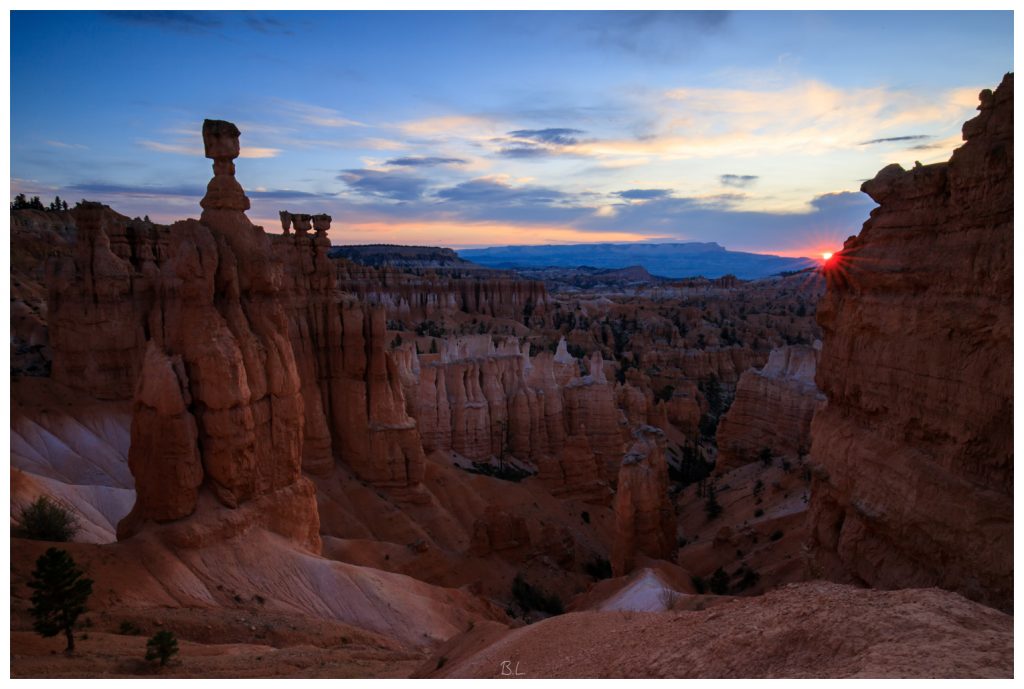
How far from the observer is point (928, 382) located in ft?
31.5

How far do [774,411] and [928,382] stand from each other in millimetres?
26332

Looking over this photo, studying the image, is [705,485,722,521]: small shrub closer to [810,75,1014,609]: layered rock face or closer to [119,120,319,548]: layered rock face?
[810,75,1014,609]: layered rock face

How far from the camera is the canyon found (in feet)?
27.7

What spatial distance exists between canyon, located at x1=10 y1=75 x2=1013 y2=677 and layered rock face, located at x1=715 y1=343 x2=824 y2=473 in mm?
153

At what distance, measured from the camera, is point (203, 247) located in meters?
15.4

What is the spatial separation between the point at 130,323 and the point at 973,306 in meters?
29.8

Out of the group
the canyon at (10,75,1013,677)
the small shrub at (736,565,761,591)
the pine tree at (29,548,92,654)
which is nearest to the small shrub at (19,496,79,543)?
the canyon at (10,75,1013,677)

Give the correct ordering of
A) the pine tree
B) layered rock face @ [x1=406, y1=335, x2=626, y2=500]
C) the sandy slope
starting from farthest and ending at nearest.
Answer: layered rock face @ [x1=406, y1=335, x2=626, y2=500] → the pine tree → the sandy slope

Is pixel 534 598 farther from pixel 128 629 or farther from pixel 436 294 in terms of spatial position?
pixel 436 294

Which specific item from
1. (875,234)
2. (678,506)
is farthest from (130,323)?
(875,234)

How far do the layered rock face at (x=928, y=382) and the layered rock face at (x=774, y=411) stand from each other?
21615mm

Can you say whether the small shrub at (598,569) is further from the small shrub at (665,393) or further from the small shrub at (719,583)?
the small shrub at (665,393)

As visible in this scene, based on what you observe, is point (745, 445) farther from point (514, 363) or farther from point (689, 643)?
point (689, 643)

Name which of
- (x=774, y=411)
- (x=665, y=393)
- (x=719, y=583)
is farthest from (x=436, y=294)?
(x=719, y=583)
